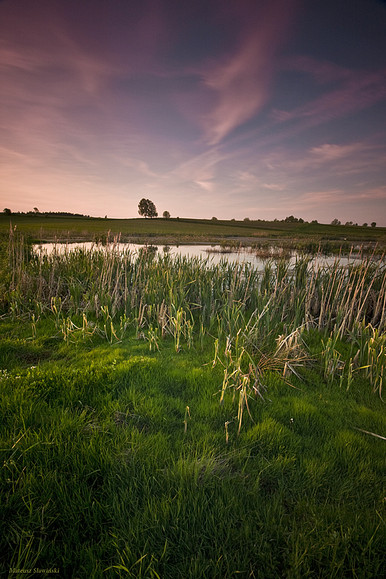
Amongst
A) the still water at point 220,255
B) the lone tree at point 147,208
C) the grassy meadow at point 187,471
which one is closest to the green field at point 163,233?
the still water at point 220,255

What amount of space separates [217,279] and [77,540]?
247 inches

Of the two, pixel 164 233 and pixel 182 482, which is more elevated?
pixel 164 233

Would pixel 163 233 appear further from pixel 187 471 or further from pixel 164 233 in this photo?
pixel 187 471

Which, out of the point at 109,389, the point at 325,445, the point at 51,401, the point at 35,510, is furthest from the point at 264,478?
the point at 51,401

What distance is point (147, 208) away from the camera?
110 metres

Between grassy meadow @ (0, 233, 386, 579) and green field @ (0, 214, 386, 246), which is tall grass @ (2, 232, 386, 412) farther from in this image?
green field @ (0, 214, 386, 246)

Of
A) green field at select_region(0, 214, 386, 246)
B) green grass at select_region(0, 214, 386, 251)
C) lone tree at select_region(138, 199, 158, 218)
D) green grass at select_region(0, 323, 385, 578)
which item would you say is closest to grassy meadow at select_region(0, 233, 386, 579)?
green grass at select_region(0, 323, 385, 578)

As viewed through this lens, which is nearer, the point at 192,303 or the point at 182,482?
the point at 182,482

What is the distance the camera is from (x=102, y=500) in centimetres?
213

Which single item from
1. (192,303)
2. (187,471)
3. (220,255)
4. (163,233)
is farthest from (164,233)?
(187,471)

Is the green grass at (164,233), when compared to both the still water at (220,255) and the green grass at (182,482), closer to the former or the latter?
the still water at (220,255)

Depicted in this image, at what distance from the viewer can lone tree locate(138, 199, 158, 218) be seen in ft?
357

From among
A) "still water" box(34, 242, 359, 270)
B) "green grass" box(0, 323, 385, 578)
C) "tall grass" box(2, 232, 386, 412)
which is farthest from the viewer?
"still water" box(34, 242, 359, 270)

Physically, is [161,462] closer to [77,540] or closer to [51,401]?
[77,540]
